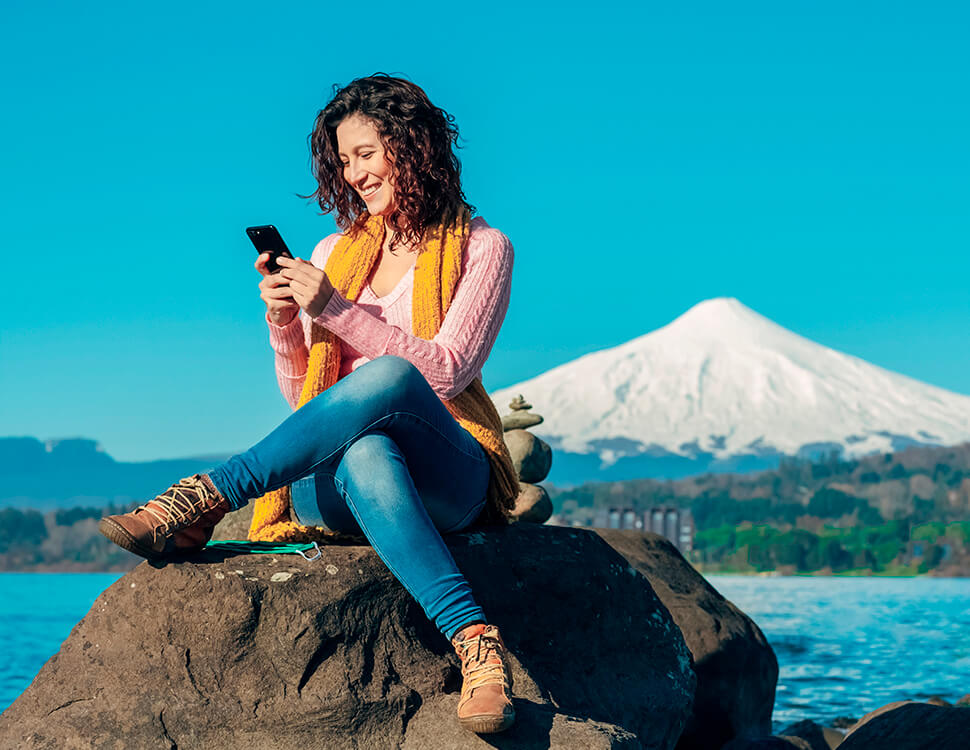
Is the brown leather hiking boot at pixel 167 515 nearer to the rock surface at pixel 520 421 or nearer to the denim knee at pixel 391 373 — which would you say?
the denim knee at pixel 391 373

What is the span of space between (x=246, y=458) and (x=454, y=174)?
1.59m

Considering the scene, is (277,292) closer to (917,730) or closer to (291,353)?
(291,353)

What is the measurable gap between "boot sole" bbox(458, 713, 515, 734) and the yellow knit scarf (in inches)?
38.5

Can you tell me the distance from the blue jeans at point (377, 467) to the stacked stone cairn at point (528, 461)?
8.72 m

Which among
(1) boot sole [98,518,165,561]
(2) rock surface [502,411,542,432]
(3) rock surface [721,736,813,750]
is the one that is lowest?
(3) rock surface [721,736,813,750]

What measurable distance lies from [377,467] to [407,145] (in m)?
1.47

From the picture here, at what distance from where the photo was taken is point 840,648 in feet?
111

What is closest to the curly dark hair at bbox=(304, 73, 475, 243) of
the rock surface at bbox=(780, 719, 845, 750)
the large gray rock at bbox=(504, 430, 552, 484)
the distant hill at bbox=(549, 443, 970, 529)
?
the rock surface at bbox=(780, 719, 845, 750)

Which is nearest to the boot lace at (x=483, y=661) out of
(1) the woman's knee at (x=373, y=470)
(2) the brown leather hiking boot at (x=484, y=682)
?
(2) the brown leather hiking boot at (x=484, y=682)

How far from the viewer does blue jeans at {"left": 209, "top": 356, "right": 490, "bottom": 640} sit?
3.88 m

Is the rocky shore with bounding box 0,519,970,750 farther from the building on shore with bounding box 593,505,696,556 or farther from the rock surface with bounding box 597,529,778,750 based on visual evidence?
the building on shore with bounding box 593,505,696,556

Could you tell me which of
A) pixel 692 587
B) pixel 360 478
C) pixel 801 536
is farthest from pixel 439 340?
pixel 801 536

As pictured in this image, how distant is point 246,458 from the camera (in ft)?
12.9

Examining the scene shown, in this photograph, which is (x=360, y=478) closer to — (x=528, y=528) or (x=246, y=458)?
(x=246, y=458)
